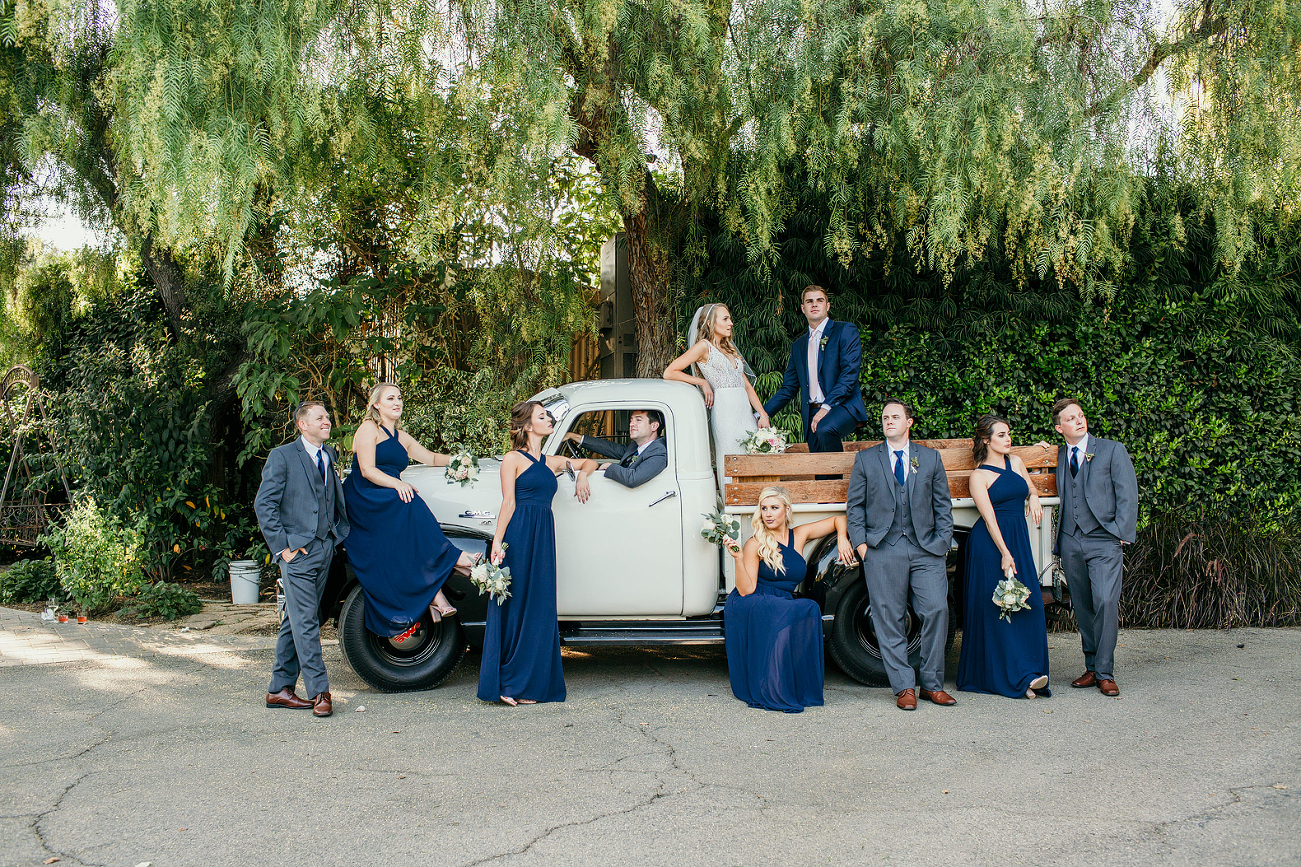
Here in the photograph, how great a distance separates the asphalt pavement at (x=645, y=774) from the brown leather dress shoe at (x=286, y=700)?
6 cm

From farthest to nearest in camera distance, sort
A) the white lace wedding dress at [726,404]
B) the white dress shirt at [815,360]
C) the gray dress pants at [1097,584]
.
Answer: the white dress shirt at [815,360] → the white lace wedding dress at [726,404] → the gray dress pants at [1097,584]

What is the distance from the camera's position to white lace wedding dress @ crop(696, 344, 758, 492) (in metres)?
6.51

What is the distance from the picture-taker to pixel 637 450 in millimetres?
6039

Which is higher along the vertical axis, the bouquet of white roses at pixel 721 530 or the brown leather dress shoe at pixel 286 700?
the bouquet of white roses at pixel 721 530

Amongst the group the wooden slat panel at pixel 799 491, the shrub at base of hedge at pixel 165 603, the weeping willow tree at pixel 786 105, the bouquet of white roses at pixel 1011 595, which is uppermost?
the weeping willow tree at pixel 786 105

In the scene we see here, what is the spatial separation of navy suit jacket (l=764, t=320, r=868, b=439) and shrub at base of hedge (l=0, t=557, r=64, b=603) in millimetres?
7096

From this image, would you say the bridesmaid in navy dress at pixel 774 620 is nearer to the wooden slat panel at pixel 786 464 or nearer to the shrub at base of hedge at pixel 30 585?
the wooden slat panel at pixel 786 464

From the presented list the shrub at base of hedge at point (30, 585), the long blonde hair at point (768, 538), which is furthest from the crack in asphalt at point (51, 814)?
the shrub at base of hedge at point (30, 585)

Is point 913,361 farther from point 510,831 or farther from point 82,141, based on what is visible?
point 82,141

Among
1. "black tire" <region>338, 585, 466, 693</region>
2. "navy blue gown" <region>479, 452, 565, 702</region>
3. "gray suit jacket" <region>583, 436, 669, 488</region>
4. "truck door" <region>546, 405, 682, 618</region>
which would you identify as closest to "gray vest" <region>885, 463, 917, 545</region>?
"truck door" <region>546, 405, 682, 618</region>

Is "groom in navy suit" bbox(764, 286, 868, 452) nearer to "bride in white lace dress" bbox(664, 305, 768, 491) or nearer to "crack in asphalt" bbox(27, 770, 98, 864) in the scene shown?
"bride in white lace dress" bbox(664, 305, 768, 491)

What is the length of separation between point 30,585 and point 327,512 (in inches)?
218

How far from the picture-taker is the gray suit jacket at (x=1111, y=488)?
5.86m

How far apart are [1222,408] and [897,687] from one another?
16.4 feet
